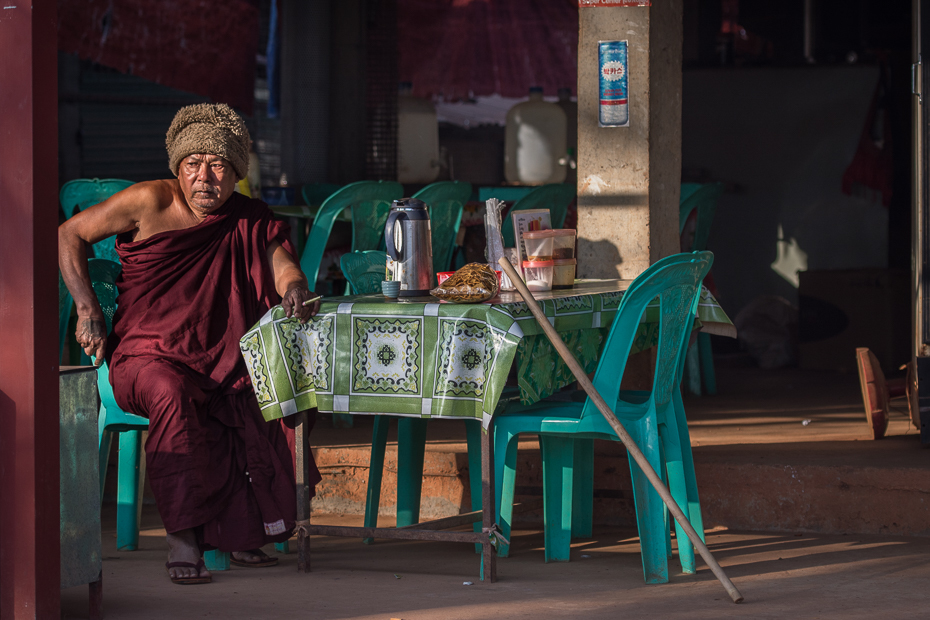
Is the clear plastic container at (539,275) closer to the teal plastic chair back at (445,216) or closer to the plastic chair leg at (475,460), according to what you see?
the plastic chair leg at (475,460)

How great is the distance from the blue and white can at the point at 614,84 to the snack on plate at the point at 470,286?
1274 mm

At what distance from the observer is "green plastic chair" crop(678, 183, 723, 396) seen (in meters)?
5.74

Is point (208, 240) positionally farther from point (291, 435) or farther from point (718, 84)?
point (718, 84)

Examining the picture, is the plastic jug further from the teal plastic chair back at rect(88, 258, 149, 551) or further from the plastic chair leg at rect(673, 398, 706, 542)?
the teal plastic chair back at rect(88, 258, 149, 551)

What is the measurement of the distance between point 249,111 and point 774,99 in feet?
11.2

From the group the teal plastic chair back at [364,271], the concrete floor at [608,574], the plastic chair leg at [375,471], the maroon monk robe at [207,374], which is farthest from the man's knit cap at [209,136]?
the concrete floor at [608,574]

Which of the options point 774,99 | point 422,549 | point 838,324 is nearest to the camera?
point 422,549

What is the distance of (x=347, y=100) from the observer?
24.7ft

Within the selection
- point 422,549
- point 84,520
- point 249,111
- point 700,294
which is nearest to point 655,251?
point 700,294

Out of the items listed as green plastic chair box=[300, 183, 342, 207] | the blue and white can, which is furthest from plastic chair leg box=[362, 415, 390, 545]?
green plastic chair box=[300, 183, 342, 207]

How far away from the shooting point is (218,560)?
12.0 feet

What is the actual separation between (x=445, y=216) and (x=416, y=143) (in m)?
1.77

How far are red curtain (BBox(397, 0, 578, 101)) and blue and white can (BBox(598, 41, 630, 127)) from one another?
4.95 metres

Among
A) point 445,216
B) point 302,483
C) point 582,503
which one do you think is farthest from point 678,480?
point 445,216
